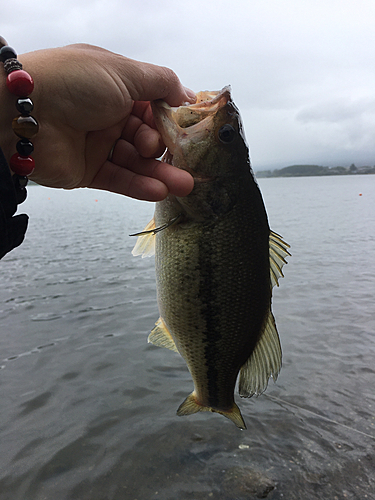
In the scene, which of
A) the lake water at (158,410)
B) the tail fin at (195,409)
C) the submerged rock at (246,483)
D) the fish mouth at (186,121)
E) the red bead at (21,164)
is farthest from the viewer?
the lake water at (158,410)

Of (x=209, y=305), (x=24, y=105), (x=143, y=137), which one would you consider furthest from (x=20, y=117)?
(x=209, y=305)

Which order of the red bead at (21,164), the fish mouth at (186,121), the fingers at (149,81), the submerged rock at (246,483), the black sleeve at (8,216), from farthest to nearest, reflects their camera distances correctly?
the submerged rock at (246,483) → the fish mouth at (186,121) → the fingers at (149,81) → the red bead at (21,164) → the black sleeve at (8,216)

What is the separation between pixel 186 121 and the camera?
2193 millimetres

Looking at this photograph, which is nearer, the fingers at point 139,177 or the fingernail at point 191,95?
the fingers at point 139,177

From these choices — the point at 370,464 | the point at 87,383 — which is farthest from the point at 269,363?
the point at 87,383

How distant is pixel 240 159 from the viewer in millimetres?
2201

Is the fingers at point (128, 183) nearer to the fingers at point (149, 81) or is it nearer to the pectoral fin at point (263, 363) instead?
the fingers at point (149, 81)

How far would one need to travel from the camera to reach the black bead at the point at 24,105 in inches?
67.0

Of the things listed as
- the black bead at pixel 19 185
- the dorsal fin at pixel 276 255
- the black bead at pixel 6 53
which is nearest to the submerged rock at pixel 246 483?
the dorsal fin at pixel 276 255

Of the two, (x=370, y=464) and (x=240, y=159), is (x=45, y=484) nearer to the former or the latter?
(x=370, y=464)

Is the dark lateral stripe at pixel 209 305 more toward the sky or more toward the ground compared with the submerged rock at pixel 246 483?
more toward the sky

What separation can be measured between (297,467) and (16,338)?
6082mm

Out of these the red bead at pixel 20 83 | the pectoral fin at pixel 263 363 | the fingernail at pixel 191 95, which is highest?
the fingernail at pixel 191 95

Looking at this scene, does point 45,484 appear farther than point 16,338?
No
